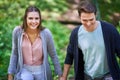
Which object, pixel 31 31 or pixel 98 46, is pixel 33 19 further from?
pixel 98 46

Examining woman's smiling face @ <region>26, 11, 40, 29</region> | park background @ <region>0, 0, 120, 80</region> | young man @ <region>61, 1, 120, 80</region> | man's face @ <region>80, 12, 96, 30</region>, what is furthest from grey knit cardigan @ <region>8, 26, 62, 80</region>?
park background @ <region>0, 0, 120, 80</region>

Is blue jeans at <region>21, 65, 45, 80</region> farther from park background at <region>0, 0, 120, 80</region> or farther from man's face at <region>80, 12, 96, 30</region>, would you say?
park background at <region>0, 0, 120, 80</region>

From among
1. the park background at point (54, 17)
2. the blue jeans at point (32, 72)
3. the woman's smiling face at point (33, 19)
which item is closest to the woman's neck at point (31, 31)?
the woman's smiling face at point (33, 19)

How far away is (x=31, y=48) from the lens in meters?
5.87

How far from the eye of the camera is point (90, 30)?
5492mm

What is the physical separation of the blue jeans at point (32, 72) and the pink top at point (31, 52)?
7 centimetres

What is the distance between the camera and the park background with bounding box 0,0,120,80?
28.2 feet

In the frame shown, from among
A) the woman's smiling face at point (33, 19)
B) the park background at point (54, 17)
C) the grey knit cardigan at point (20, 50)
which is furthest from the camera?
the park background at point (54, 17)

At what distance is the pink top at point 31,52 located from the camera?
5.87 metres

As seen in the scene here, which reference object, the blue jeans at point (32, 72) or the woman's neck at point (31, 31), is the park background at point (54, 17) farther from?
the woman's neck at point (31, 31)

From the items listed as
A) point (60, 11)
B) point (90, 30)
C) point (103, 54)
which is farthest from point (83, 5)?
point (60, 11)

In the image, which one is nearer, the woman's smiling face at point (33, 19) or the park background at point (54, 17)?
the woman's smiling face at point (33, 19)

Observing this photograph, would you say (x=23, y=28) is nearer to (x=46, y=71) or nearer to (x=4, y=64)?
(x=46, y=71)

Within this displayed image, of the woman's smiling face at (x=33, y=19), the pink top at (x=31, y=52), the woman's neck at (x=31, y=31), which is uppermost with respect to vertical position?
the woman's smiling face at (x=33, y=19)
